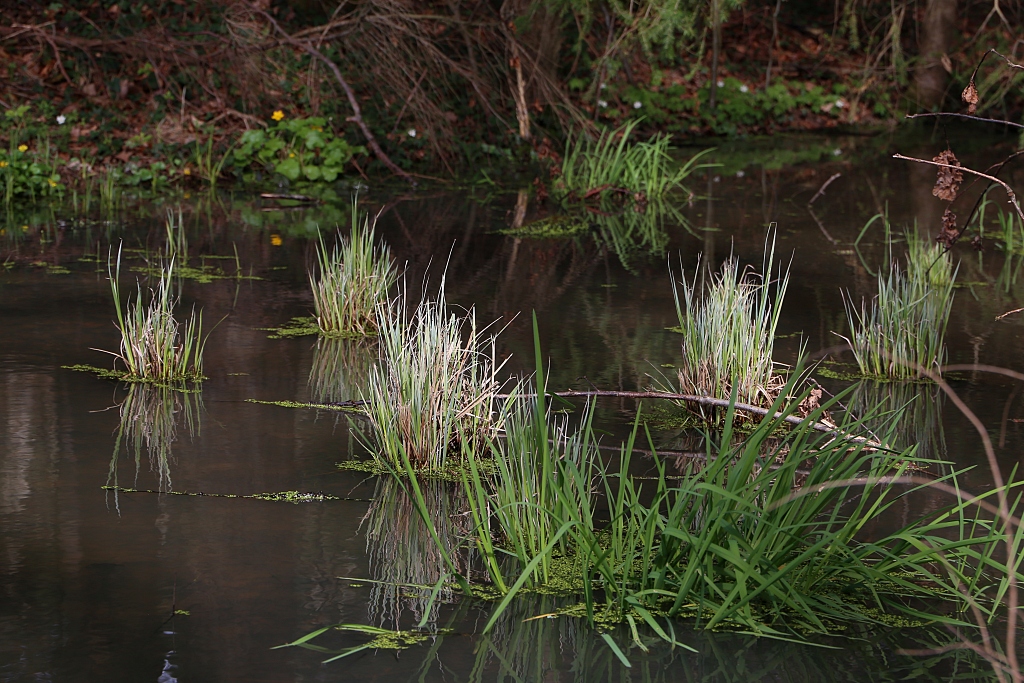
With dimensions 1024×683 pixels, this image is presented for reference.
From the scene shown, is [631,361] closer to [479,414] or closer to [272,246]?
[479,414]

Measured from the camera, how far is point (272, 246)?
859 cm

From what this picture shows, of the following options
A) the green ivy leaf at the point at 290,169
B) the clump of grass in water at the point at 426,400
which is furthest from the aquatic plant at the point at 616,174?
the clump of grass in water at the point at 426,400

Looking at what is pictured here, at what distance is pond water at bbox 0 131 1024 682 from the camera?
10.5 feet

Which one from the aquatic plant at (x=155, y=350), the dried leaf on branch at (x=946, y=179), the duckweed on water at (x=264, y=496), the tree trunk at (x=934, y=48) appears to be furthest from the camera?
the tree trunk at (x=934, y=48)

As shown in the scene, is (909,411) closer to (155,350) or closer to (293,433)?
(293,433)

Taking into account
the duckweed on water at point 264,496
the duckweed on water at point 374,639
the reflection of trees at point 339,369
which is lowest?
the reflection of trees at point 339,369

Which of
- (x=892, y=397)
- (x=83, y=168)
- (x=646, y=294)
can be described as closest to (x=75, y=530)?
(x=892, y=397)

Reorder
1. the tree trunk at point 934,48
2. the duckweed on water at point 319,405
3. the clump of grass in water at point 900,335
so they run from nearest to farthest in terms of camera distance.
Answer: the duckweed on water at point 319,405, the clump of grass in water at point 900,335, the tree trunk at point 934,48

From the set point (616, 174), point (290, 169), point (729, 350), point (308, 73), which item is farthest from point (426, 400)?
point (308, 73)

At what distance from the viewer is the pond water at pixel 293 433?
3188 mm

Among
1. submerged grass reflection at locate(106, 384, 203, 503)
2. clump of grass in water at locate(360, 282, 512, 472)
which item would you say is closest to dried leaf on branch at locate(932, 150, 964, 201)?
clump of grass in water at locate(360, 282, 512, 472)

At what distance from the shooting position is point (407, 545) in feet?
12.8

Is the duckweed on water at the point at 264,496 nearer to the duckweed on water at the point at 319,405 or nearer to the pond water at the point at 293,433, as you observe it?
the pond water at the point at 293,433

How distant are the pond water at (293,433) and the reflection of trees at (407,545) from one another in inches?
0.6
